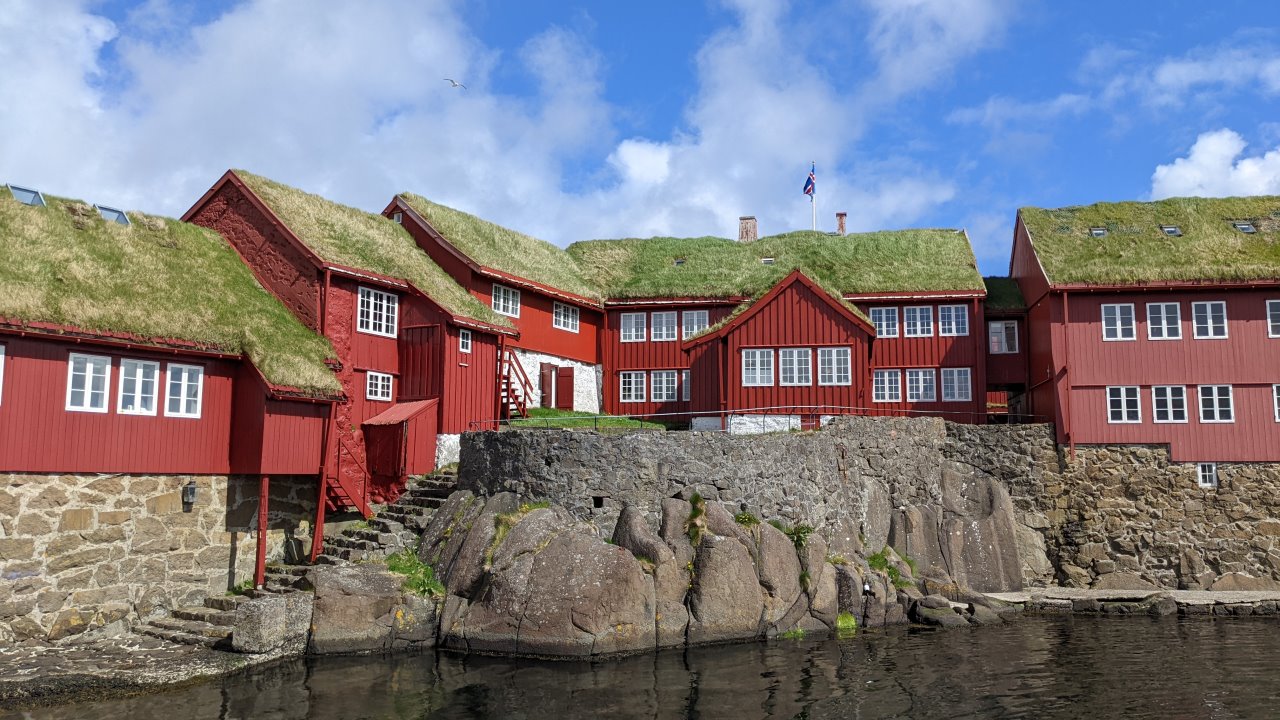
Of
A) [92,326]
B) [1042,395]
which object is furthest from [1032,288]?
[92,326]

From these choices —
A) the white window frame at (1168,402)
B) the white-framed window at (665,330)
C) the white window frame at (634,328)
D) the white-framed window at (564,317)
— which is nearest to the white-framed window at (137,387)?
the white-framed window at (564,317)

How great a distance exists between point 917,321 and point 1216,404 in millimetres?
10223

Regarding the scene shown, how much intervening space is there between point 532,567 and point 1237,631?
18.2 meters

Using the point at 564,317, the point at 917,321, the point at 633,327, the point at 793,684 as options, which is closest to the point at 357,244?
the point at 564,317

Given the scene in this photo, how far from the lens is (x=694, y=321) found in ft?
126

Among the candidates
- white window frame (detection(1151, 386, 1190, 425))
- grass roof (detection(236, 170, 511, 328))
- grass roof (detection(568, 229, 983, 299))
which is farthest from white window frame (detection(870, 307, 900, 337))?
grass roof (detection(236, 170, 511, 328))

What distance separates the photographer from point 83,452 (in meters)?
20.2

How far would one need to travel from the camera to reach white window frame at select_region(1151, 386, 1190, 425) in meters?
30.2

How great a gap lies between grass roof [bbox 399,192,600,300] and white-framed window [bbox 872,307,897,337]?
11.1 m

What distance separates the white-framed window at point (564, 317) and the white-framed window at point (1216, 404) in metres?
22.2

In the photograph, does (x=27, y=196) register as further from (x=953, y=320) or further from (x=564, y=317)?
(x=953, y=320)

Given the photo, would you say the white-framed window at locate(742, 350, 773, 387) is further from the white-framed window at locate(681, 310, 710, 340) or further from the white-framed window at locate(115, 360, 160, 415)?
the white-framed window at locate(115, 360, 160, 415)

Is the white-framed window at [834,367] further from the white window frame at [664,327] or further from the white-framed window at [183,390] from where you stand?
the white-framed window at [183,390]

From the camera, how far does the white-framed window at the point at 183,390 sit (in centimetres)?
2183
